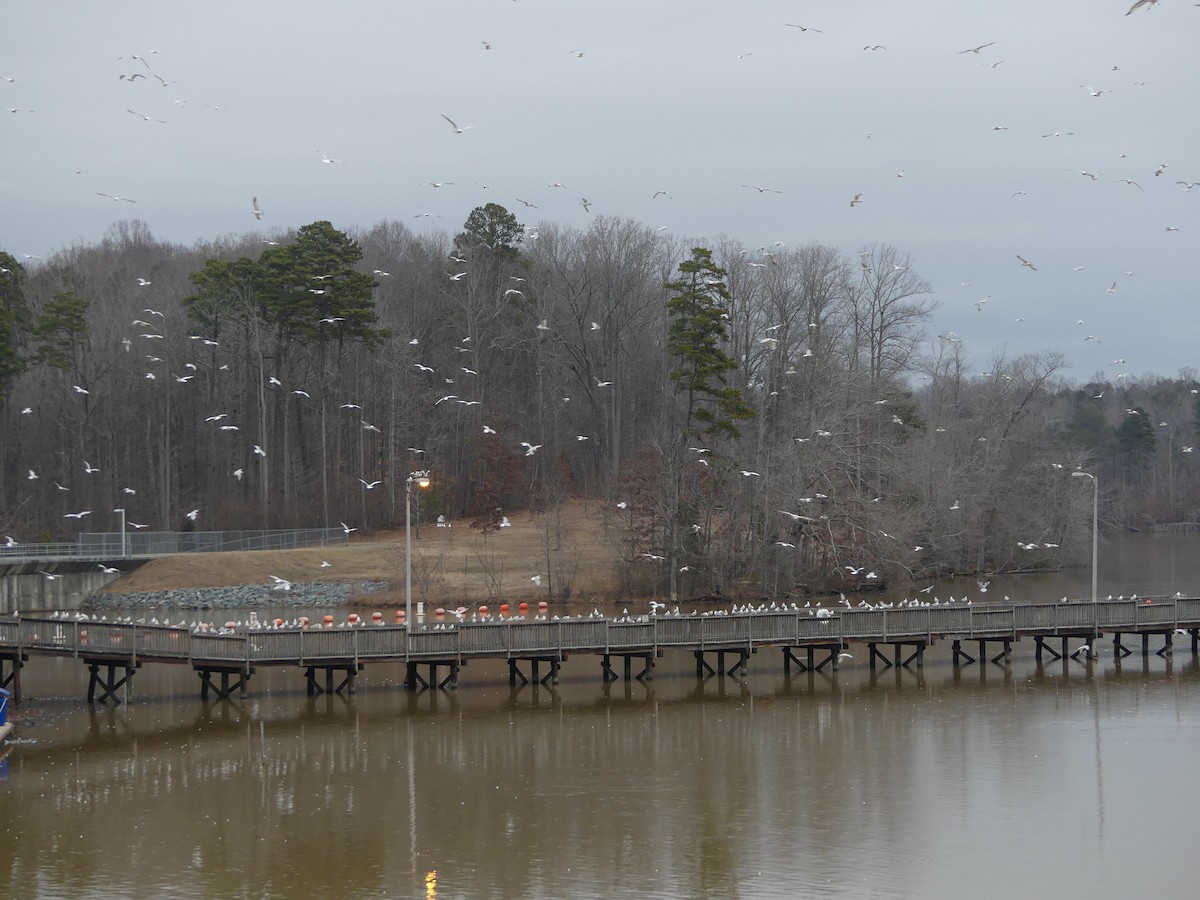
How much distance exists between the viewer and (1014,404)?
8575 cm

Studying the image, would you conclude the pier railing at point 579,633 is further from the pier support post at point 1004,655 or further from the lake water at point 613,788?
the lake water at point 613,788

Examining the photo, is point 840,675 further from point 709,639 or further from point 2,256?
point 2,256

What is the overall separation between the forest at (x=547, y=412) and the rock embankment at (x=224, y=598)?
7436 millimetres

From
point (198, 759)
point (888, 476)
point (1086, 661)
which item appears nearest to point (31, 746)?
point (198, 759)

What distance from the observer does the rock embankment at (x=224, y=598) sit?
59219mm

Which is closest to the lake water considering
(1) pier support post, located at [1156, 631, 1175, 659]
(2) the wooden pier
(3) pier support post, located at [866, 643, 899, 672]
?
(2) the wooden pier

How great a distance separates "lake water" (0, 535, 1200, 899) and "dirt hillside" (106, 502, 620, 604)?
73.0ft

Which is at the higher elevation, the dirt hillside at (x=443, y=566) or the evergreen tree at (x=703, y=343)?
the evergreen tree at (x=703, y=343)

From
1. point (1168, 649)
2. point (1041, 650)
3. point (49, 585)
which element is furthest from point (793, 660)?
point (49, 585)

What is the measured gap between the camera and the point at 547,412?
286ft

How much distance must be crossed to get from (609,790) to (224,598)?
39.3 meters

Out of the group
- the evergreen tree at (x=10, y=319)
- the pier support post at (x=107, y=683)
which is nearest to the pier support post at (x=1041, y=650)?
the pier support post at (x=107, y=683)

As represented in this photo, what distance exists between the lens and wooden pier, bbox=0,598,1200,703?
3219 centimetres

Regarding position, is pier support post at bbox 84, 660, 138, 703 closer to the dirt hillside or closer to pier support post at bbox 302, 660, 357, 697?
pier support post at bbox 302, 660, 357, 697
